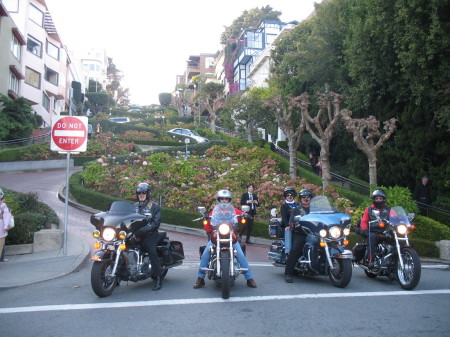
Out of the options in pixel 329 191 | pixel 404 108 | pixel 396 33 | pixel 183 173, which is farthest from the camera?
pixel 183 173

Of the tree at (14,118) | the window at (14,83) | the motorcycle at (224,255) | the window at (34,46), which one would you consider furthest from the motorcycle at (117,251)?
the window at (34,46)

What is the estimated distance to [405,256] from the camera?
7.80m

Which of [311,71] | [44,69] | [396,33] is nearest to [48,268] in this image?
[396,33]

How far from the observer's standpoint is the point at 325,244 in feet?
25.2

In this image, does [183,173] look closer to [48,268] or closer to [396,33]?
[396,33]

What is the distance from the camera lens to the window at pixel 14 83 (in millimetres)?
36469

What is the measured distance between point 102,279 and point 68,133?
5.21 metres

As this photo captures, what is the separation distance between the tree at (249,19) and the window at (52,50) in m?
29.1

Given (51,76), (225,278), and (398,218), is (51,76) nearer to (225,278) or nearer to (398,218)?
(398,218)

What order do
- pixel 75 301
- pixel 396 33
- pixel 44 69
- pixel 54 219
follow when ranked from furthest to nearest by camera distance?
pixel 44 69 → pixel 396 33 → pixel 54 219 → pixel 75 301

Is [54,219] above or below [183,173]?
below

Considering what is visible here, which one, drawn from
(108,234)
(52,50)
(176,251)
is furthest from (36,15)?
(108,234)

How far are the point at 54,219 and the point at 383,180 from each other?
1300 cm

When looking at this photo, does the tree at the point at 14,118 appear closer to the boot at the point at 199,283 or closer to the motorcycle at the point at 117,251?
the motorcycle at the point at 117,251
